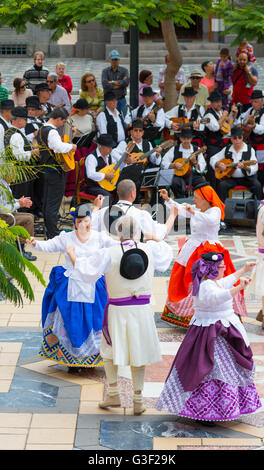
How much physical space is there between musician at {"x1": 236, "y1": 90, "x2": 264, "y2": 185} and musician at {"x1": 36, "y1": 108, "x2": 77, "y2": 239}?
354 cm

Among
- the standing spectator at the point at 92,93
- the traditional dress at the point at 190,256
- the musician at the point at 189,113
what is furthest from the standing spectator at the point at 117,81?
the traditional dress at the point at 190,256

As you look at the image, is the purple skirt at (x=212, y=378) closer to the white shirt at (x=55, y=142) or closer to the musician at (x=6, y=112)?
the white shirt at (x=55, y=142)

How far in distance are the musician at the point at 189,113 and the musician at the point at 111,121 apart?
96cm

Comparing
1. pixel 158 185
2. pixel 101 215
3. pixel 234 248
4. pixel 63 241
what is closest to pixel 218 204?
pixel 101 215

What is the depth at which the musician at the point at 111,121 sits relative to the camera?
1395cm

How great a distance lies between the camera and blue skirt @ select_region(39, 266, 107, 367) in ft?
25.6

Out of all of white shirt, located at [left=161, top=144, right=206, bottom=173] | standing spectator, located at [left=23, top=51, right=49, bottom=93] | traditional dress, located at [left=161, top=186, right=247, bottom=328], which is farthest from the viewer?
standing spectator, located at [left=23, top=51, right=49, bottom=93]

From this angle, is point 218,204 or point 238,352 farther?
point 218,204

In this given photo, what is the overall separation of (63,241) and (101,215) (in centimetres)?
82

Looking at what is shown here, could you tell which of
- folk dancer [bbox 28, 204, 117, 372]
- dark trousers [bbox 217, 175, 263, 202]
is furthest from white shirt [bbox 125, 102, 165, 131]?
folk dancer [bbox 28, 204, 117, 372]

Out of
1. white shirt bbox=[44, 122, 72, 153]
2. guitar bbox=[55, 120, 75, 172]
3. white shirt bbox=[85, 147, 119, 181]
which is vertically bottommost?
white shirt bbox=[85, 147, 119, 181]

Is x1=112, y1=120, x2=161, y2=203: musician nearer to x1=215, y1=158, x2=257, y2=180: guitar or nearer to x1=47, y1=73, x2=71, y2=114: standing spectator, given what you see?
x1=215, y1=158, x2=257, y2=180: guitar
